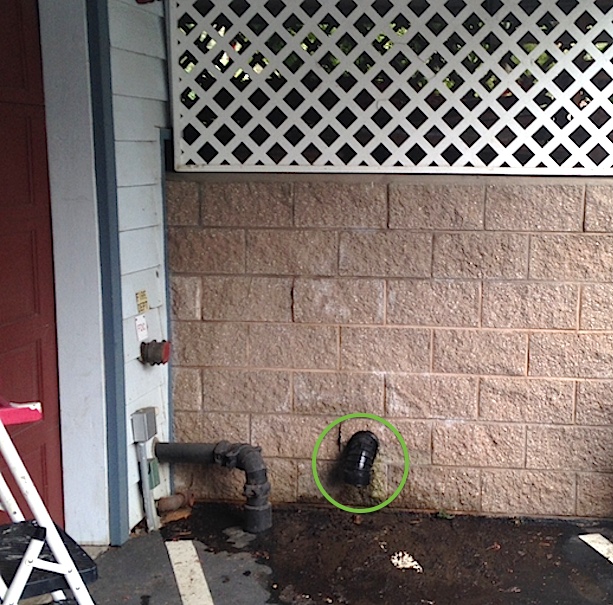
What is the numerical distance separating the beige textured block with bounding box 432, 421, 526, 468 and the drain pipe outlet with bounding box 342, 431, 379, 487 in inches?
12.5

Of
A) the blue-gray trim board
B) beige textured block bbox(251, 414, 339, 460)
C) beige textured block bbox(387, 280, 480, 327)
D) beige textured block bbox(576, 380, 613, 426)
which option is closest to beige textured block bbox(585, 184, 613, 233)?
beige textured block bbox(387, 280, 480, 327)

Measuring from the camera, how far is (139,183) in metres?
4.50

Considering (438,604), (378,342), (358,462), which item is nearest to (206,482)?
(358,462)

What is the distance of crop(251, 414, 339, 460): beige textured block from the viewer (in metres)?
4.86

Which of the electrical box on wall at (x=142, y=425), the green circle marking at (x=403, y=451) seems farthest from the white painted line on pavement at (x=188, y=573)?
the green circle marking at (x=403, y=451)

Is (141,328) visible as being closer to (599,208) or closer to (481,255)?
(481,255)

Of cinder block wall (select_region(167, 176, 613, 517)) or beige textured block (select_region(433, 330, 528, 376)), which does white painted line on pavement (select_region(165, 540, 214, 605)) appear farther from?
beige textured block (select_region(433, 330, 528, 376))

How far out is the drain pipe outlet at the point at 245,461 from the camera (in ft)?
15.3

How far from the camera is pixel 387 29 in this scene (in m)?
4.51

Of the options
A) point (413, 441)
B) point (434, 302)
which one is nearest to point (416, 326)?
point (434, 302)

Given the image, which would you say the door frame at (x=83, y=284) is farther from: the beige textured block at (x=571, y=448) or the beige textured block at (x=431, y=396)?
the beige textured block at (x=571, y=448)

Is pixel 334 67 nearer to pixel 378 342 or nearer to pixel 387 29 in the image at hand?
pixel 387 29

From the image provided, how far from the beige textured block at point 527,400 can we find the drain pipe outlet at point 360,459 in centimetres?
57

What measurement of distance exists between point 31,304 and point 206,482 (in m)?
1.44
